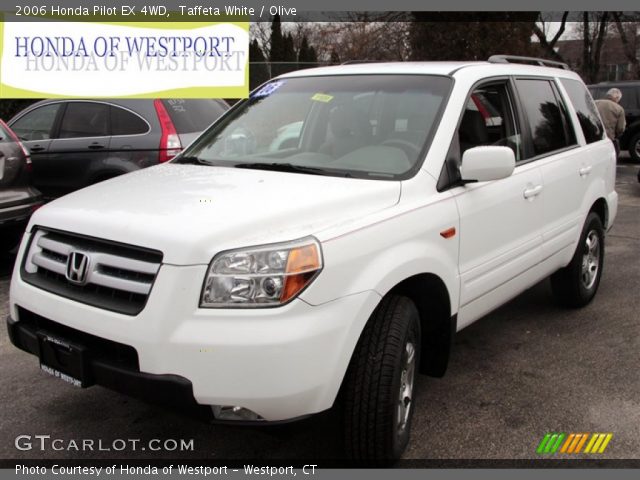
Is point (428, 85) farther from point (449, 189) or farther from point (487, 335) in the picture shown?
point (487, 335)

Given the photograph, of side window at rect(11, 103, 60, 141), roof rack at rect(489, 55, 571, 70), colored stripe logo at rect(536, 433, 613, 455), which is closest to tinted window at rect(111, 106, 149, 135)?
side window at rect(11, 103, 60, 141)

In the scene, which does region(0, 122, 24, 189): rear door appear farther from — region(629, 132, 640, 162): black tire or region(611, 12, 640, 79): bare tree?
region(611, 12, 640, 79): bare tree

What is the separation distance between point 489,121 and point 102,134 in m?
4.66

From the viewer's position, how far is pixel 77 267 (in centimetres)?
264

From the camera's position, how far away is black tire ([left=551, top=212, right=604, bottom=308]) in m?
4.78

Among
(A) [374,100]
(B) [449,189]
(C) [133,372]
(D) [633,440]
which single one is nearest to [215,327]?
(C) [133,372]

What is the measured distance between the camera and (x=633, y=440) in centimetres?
312

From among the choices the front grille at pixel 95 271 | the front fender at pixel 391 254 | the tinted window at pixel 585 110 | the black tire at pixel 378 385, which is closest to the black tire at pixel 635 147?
the tinted window at pixel 585 110

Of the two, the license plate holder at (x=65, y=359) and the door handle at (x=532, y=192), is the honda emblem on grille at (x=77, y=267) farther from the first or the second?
the door handle at (x=532, y=192)

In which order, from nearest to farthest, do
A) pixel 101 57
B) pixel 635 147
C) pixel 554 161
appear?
pixel 554 161
pixel 101 57
pixel 635 147

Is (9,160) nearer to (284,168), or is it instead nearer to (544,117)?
(284,168)

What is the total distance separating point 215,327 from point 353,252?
62cm

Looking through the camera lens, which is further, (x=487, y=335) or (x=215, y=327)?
(x=487, y=335)
